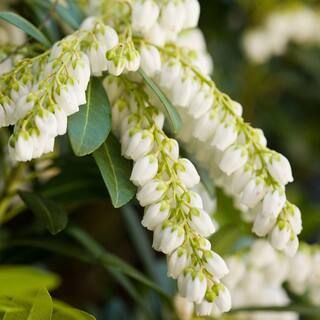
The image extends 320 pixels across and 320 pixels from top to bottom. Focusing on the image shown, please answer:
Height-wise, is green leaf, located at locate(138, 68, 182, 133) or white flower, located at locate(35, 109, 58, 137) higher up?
green leaf, located at locate(138, 68, 182, 133)

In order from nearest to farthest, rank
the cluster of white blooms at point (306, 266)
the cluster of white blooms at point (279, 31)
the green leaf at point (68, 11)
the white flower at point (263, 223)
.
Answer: the white flower at point (263, 223) → the green leaf at point (68, 11) → the cluster of white blooms at point (306, 266) → the cluster of white blooms at point (279, 31)

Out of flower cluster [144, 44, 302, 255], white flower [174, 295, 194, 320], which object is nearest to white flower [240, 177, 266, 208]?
flower cluster [144, 44, 302, 255]

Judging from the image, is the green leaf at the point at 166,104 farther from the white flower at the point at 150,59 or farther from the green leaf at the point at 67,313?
the green leaf at the point at 67,313

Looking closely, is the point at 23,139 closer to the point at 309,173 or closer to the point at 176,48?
the point at 176,48

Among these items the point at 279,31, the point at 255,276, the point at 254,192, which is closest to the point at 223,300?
the point at 254,192

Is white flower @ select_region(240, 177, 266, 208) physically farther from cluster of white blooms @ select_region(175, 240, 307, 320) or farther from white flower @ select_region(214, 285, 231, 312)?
cluster of white blooms @ select_region(175, 240, 307, 320)

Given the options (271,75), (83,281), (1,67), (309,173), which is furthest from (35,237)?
(309,173)

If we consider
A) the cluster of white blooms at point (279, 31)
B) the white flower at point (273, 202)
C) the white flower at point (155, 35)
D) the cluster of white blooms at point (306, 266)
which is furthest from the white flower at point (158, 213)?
the cluster of white blooms at point (279, 31)

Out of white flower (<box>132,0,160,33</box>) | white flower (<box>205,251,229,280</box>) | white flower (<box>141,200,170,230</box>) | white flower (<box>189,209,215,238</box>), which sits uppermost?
white flower (<box>132,0,160,33</box>)
